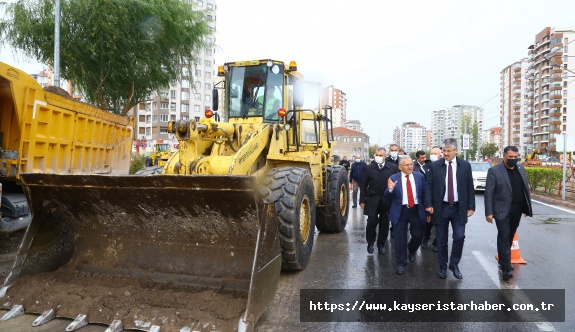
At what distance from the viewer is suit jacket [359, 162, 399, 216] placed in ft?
23.8

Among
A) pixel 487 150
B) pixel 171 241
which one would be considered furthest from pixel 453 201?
pixel 487 150

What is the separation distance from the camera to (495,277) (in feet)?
19.4

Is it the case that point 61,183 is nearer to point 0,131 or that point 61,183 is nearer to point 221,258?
point 221,258

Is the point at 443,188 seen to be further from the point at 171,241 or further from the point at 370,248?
the point at 171,241

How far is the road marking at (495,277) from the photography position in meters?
4.20

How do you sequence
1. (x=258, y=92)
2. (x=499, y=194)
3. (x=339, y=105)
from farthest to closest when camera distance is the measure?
(x=339, y=105) → (x=258, y=92) → (x=499, y=194)

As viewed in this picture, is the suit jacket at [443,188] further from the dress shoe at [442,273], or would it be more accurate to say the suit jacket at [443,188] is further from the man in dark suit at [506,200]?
the dress shoe at [442,273]

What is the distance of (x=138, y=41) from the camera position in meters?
17.5

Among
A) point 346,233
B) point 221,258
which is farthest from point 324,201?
point 221,258

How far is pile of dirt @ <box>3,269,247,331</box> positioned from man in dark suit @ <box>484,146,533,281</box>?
146 inches

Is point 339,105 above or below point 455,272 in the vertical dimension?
above

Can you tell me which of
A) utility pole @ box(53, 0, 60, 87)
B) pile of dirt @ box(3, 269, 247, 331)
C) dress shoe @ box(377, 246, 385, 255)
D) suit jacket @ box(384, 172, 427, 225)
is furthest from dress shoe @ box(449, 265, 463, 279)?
utility pole @ box(53, 0, 60, 87)

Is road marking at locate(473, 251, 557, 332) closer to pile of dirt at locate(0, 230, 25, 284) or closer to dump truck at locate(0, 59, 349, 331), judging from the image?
dump truck at locate(0, 59, 349, 331)

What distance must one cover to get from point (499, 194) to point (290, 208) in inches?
114
